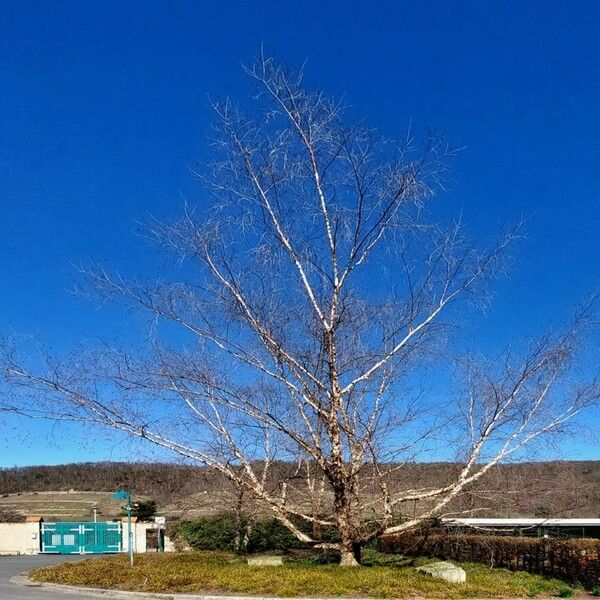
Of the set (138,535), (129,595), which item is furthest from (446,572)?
(138,535)

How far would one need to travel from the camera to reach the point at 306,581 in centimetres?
1627

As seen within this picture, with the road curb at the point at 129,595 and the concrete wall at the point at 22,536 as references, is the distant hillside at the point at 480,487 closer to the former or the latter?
the concrete wall at the point at 22,536

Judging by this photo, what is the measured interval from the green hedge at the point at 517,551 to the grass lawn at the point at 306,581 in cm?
54

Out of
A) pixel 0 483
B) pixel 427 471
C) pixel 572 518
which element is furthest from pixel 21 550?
pixel 0 483

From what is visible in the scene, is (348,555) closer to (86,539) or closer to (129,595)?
(129,595)

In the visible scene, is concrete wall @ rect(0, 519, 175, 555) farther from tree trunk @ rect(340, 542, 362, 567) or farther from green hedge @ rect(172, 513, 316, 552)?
tree trunk @ rect(340, 542, 362, 567)

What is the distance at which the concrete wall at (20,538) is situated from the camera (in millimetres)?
37344

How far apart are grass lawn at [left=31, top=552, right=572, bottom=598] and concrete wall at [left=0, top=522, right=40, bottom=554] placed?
1854 cm

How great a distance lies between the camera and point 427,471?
73.6ft

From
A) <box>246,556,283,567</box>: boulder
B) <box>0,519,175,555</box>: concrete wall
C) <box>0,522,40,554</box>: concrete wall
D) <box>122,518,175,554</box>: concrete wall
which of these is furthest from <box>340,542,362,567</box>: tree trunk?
<box>0,522,40,554</box>: concrete wall

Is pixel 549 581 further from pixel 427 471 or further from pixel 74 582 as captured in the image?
pixel 74 582

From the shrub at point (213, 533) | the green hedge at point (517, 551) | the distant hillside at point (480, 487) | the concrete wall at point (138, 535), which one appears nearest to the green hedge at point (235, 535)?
the shrub at point (213, 533)

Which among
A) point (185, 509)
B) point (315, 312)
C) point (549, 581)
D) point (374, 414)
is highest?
point (315, 312)

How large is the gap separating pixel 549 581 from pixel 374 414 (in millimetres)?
5653
